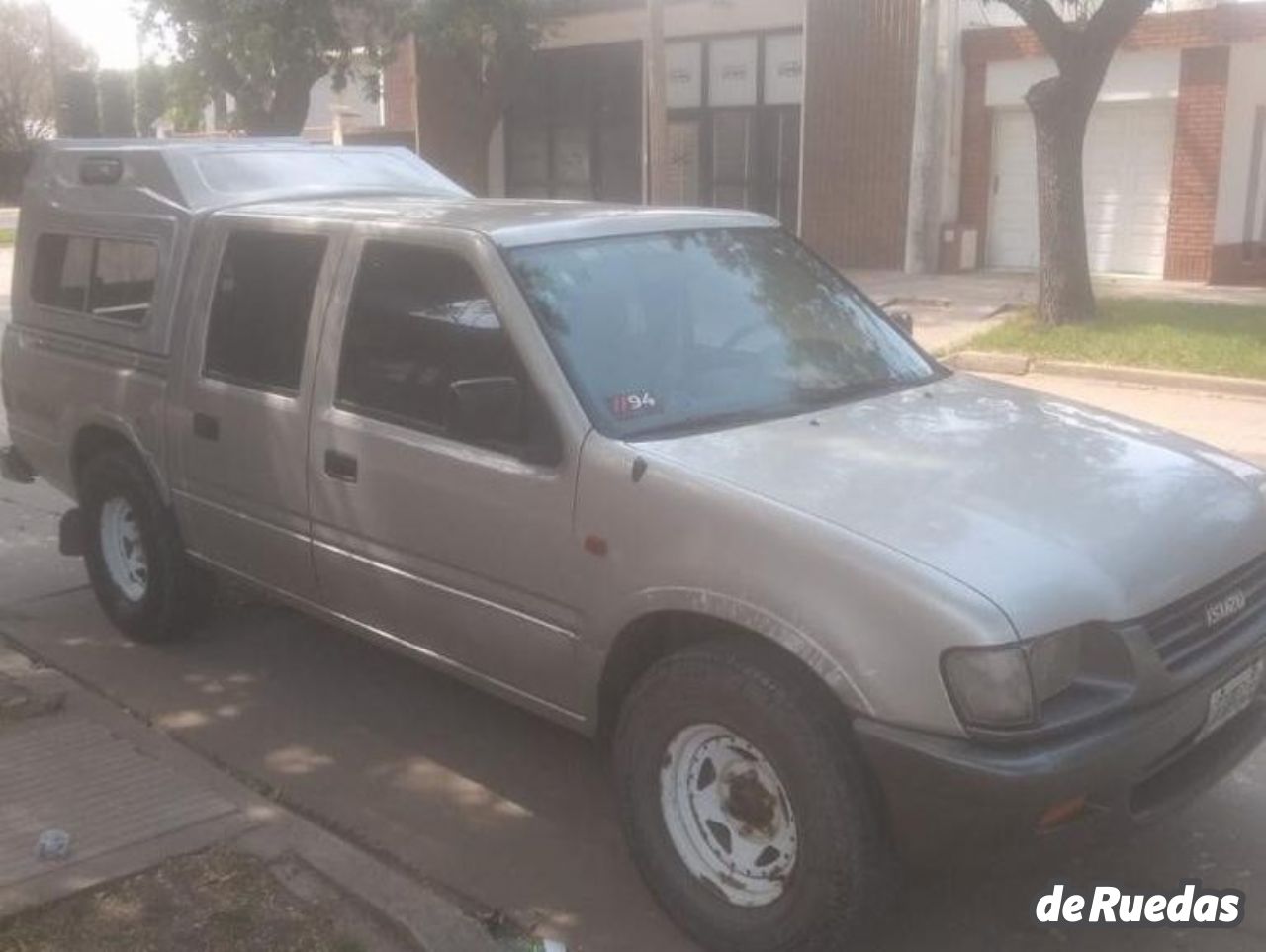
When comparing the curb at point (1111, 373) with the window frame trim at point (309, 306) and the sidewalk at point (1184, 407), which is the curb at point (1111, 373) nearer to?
the sidewalk at point (1184, 407)

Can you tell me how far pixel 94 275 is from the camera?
226 inches

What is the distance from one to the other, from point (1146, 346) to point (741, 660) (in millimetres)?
10532

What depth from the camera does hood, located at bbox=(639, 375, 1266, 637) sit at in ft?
10.1

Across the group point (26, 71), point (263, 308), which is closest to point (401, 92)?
point (263, 308)

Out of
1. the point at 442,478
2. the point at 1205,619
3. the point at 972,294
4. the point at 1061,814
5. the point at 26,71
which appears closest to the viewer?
the point at 1061,814

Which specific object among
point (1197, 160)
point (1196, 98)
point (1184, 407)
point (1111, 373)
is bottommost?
point (1184, 407)

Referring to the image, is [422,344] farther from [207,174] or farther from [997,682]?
[997,682]

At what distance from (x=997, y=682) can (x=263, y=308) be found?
2962 millimetres

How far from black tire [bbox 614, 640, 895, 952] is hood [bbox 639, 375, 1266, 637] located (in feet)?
1.40

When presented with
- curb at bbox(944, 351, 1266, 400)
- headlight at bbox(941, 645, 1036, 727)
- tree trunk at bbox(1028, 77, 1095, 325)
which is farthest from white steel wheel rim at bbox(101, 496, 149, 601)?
tree trunk at bbox(1028, 77, 1095, 325)

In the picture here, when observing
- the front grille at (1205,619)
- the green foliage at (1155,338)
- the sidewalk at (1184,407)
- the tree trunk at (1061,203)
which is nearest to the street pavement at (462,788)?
the front grille at (1205,619)

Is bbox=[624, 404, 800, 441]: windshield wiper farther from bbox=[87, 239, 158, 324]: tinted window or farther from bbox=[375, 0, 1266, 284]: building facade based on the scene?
bbox=[375, 0, 1266, 284]: building facade

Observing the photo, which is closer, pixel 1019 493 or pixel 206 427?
pixel 1019 493

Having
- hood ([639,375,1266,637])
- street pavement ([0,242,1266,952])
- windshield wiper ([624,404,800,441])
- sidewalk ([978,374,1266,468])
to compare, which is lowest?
street pavement ([0,242,1266,952])
